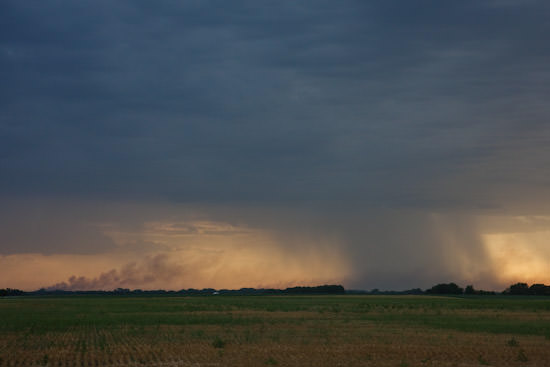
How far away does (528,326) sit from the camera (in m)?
59.9

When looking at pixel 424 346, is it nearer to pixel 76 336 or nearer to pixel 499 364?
pixel 499 364

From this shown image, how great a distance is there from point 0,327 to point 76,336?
1461cm

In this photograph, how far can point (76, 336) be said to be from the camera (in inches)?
2014

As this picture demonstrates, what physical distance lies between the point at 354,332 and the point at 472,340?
9.89 metres

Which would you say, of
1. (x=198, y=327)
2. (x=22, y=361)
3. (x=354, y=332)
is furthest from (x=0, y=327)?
(x=354, y=332)

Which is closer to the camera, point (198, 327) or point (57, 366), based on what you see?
point (57, 366)

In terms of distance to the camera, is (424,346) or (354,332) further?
(354,332)

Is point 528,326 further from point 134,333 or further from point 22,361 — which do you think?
point 22,361

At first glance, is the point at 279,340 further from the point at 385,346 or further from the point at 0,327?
the point at 0,327

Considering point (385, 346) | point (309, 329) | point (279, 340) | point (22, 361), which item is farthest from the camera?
point (309, 329)

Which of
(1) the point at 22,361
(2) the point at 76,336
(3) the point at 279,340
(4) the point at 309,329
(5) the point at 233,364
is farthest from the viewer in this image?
(4) the point at 309,329

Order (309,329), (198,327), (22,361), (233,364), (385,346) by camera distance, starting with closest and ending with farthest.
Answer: (233,364) → (22,361) → (385,346) → (309,329) → (198,327)

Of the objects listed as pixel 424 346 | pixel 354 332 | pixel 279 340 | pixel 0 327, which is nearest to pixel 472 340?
pixel 424 346

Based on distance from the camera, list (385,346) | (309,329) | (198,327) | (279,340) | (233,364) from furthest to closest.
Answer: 1. (198,327)
2. (309,329)
3. (279,340)
4. (385,346)
5. (233,364)
